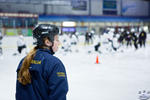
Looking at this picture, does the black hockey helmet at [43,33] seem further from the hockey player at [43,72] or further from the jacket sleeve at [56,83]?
the jacket sleeve at [56,83]

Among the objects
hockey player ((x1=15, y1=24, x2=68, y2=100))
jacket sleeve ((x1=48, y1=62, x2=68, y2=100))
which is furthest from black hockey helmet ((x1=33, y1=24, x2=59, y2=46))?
jacket sleeve ((x1=48, y1=62, x2=68, y2=100))

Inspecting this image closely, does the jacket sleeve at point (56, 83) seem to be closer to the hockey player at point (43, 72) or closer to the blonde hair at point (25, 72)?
the hockey player at point (43, 72)

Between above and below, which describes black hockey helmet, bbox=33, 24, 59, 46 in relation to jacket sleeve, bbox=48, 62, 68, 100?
above

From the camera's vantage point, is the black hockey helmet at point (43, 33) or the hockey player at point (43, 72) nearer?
the hockey player at point (43, 72)

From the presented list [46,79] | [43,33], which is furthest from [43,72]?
[43,33]

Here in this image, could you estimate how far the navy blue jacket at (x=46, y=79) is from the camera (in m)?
1.64

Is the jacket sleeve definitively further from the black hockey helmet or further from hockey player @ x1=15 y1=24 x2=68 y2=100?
the black hockey helmet

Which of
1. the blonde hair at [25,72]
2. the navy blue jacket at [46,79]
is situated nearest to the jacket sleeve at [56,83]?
the navy blue jacket at [46,79]

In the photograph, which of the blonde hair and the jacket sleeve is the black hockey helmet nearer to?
the blonde hair

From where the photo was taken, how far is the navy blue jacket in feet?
5.38

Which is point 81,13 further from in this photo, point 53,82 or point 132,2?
point 53,82

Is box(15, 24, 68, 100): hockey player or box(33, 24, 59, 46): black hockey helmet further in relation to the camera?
box(33, 24, 59, 46): black hockey helmet

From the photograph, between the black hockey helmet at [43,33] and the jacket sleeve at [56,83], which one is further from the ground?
the black hockey helmet at [43,33]

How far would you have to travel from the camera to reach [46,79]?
1.68 metres
